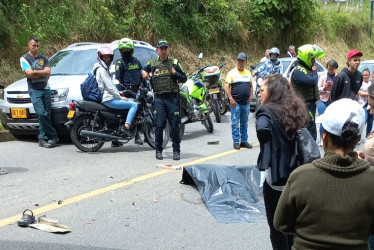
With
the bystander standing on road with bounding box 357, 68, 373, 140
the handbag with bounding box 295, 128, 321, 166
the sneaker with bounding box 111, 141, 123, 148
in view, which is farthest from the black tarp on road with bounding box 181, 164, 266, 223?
the bystander standing on road with bounding box 357, 68, 373, 140

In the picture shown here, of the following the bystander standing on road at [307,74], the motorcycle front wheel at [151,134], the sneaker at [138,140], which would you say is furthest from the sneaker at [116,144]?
the bystander standing on road at [307,74]

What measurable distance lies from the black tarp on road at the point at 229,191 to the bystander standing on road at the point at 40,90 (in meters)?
3.59

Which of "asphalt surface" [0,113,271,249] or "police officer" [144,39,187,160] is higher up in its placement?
"police officer" [144,39,187,160]

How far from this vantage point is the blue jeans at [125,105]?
373 inches

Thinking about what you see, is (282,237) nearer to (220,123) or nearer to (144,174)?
(144,174)

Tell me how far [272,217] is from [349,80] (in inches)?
221

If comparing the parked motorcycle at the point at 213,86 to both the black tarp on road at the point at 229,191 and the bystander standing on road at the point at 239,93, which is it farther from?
the black tarp on road at the point at 229,191

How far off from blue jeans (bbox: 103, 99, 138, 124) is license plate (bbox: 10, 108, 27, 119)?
5.95ft

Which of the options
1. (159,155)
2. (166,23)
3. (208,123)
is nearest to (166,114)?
(159,155)

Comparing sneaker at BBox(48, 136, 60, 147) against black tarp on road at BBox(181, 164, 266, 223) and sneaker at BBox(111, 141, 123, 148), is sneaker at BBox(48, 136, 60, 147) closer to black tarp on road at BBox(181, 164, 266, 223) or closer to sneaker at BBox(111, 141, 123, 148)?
sneaker at BBox(111, 141, 123, 148)

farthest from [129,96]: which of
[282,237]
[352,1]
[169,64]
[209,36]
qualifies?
[352,1]

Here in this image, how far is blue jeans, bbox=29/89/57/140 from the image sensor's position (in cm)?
978

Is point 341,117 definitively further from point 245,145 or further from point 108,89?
point 245,145

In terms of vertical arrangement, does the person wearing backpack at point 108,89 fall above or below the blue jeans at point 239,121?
above
